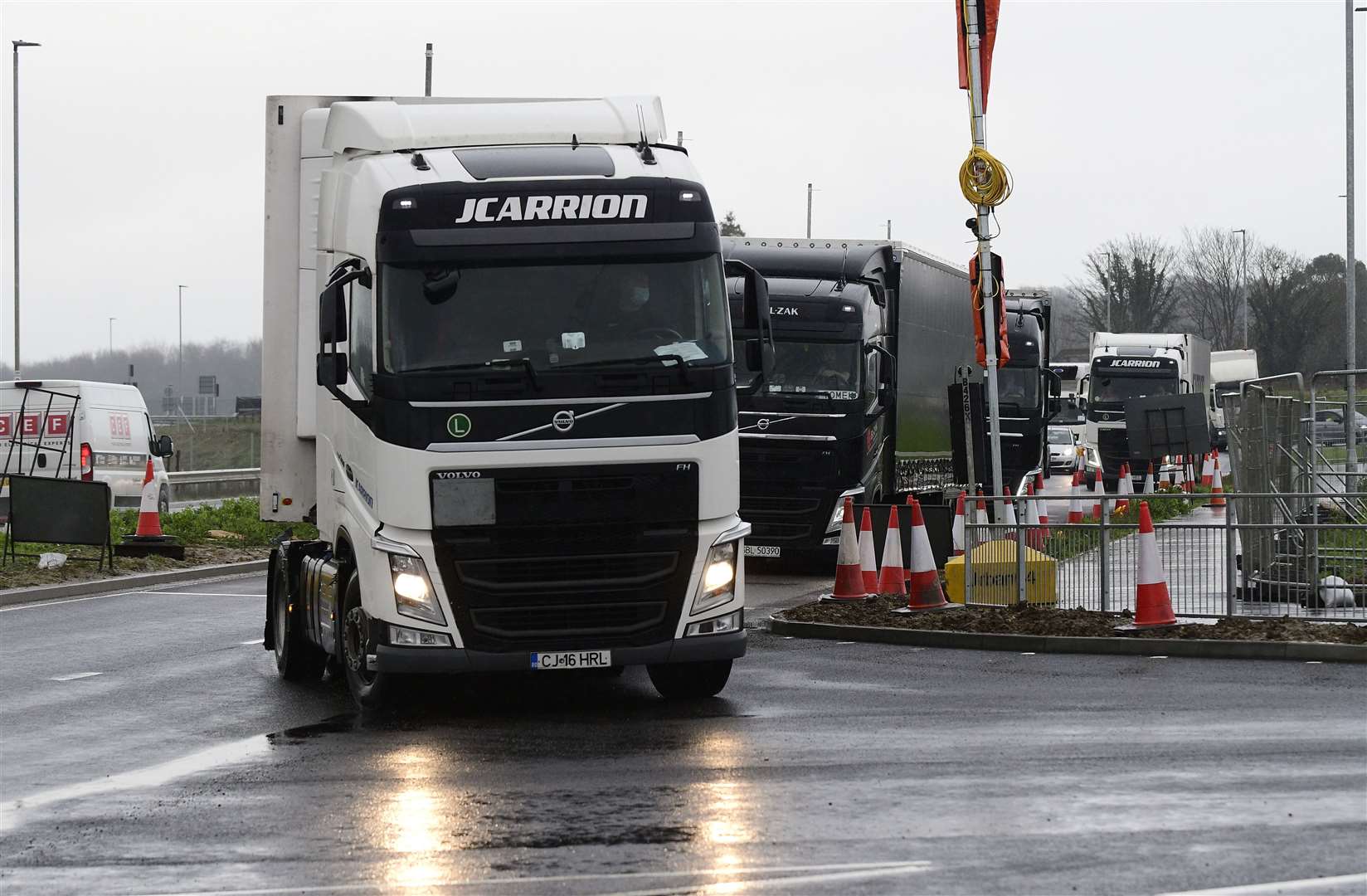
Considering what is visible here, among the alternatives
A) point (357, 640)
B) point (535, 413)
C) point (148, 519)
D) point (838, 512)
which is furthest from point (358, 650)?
point (148, 519)

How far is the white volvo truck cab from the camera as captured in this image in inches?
409

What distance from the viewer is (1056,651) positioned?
13.8 metres

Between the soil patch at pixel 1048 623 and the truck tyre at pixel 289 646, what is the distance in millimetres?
4290

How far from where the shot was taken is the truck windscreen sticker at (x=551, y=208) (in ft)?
35.0

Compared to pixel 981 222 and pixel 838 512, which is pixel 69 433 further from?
pixel 981 222

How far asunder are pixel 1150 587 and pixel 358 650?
6.03 metres

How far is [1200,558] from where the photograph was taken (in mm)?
14391

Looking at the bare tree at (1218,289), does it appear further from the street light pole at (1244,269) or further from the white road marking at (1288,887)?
the white road marking at (1288,887)

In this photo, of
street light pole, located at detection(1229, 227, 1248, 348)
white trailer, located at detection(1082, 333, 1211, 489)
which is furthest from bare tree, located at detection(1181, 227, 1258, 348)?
white trailer, located at detection(1082, 333, 1211, 489)

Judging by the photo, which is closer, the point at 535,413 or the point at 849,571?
the point at 535,413

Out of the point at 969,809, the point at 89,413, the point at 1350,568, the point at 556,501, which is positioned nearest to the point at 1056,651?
the point at 1350,568

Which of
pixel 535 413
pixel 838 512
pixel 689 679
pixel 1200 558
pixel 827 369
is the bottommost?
pixel 689 679

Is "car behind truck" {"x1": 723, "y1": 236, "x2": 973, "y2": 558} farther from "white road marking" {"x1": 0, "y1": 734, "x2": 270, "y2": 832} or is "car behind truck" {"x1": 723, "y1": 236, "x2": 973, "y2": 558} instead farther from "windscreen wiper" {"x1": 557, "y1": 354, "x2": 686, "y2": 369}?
"white road marking" {"x1": 0, "y1": 734, "x2": 270, "y2": 832}

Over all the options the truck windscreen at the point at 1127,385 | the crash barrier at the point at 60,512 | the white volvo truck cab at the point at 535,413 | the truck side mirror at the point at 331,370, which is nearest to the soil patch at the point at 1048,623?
the white volvo truck cab at the point at 535,413
